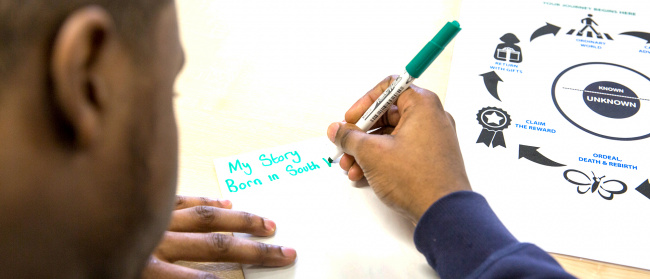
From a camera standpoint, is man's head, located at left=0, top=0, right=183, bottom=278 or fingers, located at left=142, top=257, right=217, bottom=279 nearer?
man's head, located at left=0, top=0, right=183, bottom=278

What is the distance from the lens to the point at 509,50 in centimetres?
74

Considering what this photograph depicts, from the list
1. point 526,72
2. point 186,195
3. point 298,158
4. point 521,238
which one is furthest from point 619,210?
point 186,195

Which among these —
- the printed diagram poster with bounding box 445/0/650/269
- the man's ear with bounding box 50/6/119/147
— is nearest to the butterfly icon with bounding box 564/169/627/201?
the printed diagram poster with bounding box 445/0/650/269

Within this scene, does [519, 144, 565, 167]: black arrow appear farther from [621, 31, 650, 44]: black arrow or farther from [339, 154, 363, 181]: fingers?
[621, 31, 650, 44]: black arrow

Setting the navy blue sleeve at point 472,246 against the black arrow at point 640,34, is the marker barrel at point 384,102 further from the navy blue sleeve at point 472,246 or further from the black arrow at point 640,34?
the black arrow at point 640,34

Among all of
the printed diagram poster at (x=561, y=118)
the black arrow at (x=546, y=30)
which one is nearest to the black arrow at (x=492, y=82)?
the printed diagram poster at (x=561, y=118)

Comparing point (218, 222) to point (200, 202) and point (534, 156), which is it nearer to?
point (200, 202)

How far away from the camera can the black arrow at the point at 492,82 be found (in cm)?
68

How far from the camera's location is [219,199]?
565 mm

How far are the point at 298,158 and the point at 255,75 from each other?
0.17 metres

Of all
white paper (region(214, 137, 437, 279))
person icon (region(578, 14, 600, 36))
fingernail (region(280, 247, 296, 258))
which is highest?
person icon (region(578, 14, 600, 36))

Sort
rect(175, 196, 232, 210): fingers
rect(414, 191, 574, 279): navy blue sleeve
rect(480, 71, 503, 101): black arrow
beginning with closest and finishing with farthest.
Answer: rect(414, 191, 574, 279): navy blue sleeve < rect(175, 196, 232, 210): fingers < rect(480, 71, 503, 101): black arrow

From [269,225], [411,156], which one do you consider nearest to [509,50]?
[411,156]

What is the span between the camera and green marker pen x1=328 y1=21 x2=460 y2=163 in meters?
0.53
